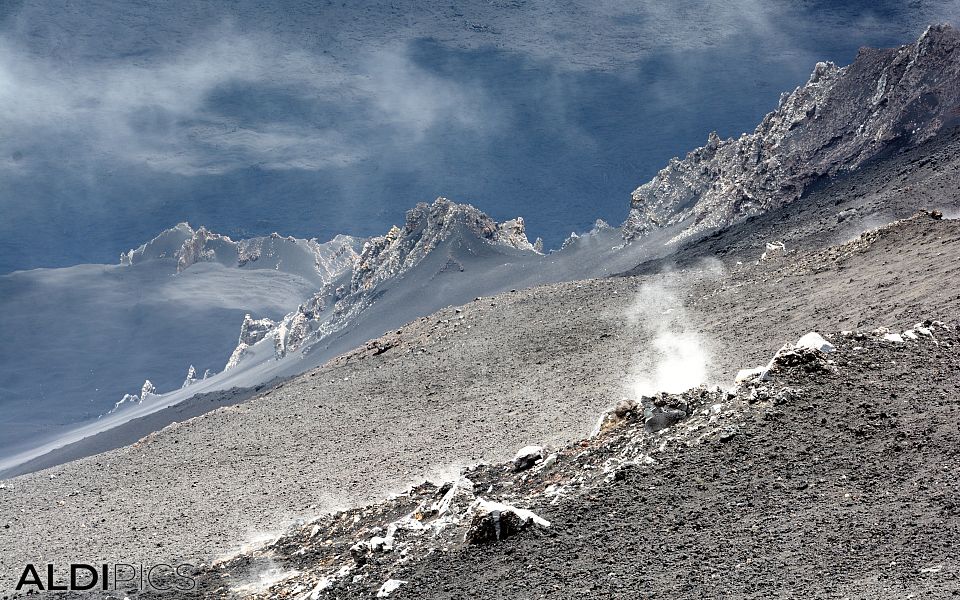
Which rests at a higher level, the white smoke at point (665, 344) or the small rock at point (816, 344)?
the white smoke at point (665, 344)

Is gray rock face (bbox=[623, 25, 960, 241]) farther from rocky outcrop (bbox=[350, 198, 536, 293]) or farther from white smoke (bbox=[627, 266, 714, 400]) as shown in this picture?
rocky outcrop (bbox=[350, 198, 536, 293])

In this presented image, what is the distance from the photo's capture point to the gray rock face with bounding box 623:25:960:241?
72625mm

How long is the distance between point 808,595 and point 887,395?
694 cm

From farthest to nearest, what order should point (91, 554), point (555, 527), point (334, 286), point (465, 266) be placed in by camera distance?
point (334, 286)
point (465, 266)
point (91, 554)
point (555, 527)

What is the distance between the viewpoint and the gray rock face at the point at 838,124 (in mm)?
72625

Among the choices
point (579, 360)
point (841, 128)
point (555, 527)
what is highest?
point (841, 128)

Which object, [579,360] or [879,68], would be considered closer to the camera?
[579,360]

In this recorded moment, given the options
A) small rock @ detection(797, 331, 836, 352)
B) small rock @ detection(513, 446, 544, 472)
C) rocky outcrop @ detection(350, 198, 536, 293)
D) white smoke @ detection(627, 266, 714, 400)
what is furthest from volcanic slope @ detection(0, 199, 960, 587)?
rocky outcrop @ detection(350, 198, 536, 293)

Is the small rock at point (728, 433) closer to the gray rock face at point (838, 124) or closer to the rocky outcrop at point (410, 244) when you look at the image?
the gray rock face at point (838, 124)

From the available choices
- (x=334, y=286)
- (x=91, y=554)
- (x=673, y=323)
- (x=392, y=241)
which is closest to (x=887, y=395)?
(x=91, y=554)

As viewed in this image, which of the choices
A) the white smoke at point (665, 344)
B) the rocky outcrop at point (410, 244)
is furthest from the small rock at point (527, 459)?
the rocky outcrop at point (410, 244)

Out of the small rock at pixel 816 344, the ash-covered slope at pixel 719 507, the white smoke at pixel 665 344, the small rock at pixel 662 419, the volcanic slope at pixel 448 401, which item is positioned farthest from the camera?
the white smoke at pixel 665 344

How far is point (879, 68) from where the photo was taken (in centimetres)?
8131

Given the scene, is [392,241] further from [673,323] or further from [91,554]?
[91,554]
